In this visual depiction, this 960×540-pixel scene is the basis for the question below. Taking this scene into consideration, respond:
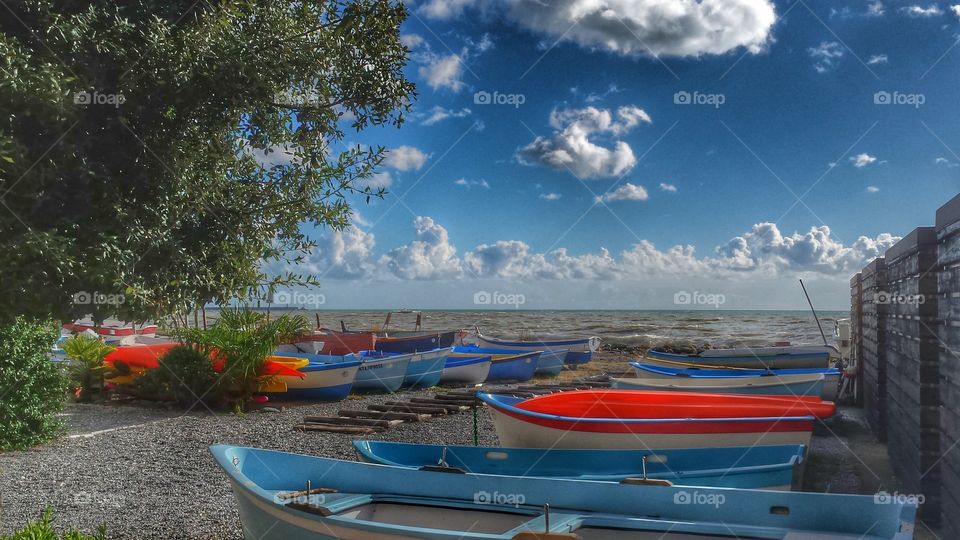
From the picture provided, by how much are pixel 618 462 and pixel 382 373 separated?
11.6 m

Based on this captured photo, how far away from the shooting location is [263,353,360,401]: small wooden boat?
16422 mm

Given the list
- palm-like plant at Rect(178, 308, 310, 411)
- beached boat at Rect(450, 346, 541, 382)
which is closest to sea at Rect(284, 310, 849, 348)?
beached boat at Rect(450, 346, 541, 382)

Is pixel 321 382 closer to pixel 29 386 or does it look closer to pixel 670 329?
pixel 29 386

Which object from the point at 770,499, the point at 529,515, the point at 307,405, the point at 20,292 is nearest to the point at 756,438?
the point at 770,499

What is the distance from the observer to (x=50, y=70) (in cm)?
432

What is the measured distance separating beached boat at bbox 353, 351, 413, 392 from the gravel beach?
1900 millimetres

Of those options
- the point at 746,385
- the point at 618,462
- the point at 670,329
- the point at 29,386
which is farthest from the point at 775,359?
the point at 670,329

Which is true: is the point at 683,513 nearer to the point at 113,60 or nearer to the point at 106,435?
the point at 113,60

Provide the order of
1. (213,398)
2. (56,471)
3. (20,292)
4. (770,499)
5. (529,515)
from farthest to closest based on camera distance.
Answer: (213,398) → (56,471) → (529,515) → (770,499) → (20,292)

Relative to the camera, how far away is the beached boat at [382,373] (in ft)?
59.3

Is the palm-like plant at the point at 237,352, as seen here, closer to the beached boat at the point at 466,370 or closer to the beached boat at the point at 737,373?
the beached boat at the point at 466,370

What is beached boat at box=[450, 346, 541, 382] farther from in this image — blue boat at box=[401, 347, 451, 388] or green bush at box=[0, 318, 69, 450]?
green bush at box=[0, 318, 69, 450]

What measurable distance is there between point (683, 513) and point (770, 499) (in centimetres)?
65

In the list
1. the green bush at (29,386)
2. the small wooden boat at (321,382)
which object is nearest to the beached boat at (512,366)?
the small wooden boat at (321,382)
